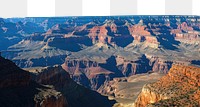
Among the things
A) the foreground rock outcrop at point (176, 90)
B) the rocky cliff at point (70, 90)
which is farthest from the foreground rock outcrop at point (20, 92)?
the rocky cliff at point (70, 90)

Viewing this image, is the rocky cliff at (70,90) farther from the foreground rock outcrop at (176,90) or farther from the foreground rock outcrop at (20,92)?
the foreground rock outcrop at (176,90)

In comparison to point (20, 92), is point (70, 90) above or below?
below

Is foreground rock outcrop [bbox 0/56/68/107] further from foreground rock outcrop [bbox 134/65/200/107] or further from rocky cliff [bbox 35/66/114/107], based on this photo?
rocky cliff [bbox 35/66/114/107]

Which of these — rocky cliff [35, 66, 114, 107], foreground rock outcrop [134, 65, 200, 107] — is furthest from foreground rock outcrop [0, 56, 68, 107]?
rocky cliff [35, 66, 114, 107]

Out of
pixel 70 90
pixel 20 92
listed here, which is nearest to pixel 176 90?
pixel 20 92

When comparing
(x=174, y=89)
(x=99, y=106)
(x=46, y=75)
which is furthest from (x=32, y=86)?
(x=99, y=106)

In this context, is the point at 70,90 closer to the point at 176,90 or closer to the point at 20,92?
the point at 20,92
